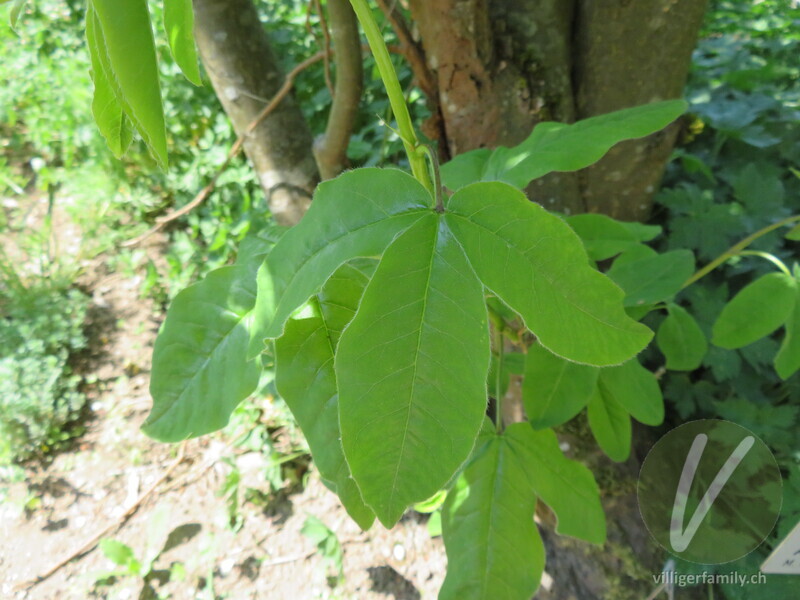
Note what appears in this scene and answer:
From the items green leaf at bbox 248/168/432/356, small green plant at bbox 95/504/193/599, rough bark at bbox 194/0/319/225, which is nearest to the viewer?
green leaf at bbox 248/168/432/356

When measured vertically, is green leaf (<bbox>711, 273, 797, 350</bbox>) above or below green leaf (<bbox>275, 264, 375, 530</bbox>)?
below

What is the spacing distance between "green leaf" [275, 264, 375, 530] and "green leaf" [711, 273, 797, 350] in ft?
2.52

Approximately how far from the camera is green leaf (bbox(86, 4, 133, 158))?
467mm

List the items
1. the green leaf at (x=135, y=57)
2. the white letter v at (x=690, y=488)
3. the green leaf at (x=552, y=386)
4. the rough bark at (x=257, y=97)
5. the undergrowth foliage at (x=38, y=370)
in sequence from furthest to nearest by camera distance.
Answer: the undergrowth foliage at (x=38, y=370) < the rough bark at (x=257, y=97) < the green leaf at (x=552, y=386) < the white letter v at (x=690, y=488) < the green leaf at (x=135, y=57)

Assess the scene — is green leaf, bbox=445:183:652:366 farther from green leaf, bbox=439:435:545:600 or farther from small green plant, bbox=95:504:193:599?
small green plant, bbox=95:504:193:599

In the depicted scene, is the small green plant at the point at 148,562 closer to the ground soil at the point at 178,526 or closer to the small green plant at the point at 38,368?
the ground soil at the point at 178,526

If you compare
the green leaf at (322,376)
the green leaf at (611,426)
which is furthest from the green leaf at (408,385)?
the green leaf at (611,426)

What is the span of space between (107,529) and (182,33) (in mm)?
2018

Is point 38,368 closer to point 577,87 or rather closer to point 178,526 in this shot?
point 178,526

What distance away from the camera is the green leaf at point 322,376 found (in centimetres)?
62

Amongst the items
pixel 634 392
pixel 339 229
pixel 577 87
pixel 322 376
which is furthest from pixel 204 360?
pixel 577 87

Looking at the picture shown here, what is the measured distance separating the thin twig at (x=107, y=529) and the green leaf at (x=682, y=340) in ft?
5.86

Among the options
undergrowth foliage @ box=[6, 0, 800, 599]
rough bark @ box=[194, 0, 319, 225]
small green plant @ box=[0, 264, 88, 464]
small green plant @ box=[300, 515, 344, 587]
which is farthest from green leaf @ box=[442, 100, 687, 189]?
small green plant @ box=[0, 264, 88, 464]

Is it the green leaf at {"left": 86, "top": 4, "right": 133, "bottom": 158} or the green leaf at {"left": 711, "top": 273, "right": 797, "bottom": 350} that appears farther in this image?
the green leaf at {"left": 711, "top": 273, "right": 797, "bottom": 350}
